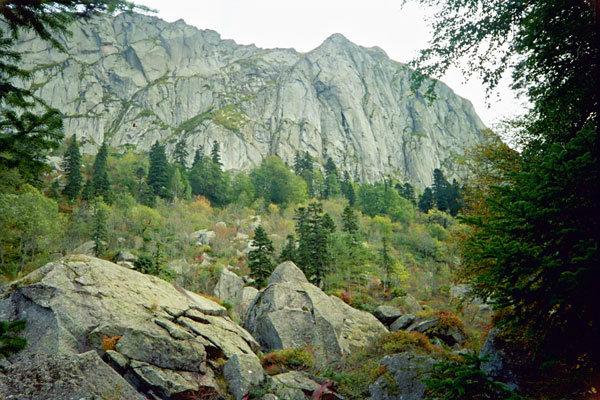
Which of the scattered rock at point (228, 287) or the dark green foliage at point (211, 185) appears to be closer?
the scattered rock at point (228, 287)

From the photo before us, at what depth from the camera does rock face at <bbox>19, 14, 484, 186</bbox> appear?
141 m

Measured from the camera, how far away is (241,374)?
14.1 m

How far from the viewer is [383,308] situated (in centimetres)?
2894

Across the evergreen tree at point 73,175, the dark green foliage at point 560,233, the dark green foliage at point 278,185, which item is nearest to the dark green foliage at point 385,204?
the dark green foliage at point 278,185

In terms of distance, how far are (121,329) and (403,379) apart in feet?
36.9

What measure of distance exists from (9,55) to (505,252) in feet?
21.5

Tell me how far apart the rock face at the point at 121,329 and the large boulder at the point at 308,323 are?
2805 mm

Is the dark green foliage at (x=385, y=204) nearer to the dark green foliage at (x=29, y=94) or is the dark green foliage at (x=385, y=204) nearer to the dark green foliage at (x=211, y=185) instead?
the dark green foliage at (x=211, y=185)

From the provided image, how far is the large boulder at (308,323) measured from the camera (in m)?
21.7

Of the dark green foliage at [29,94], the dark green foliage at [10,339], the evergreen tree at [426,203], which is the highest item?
the evergreen tree at [426,203]

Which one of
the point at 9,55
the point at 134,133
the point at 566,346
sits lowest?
the point at 566,346

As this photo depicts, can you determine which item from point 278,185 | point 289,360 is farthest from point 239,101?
point 289,360

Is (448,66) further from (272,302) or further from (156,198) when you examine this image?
(156,198)

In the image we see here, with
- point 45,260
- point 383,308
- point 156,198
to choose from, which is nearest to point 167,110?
point 156,198
